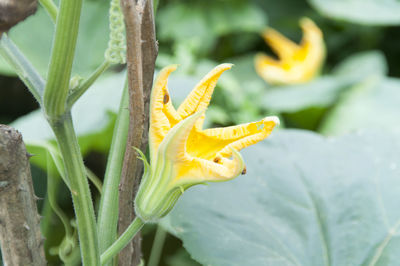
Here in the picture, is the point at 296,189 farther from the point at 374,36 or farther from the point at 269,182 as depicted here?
the point at 374,36

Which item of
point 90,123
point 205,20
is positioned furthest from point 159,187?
point 205,20

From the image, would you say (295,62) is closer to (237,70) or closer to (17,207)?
(237,70)

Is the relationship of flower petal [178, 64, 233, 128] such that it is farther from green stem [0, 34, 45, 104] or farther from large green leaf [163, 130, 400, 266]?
large green leaf [163, 130, 400, 266]

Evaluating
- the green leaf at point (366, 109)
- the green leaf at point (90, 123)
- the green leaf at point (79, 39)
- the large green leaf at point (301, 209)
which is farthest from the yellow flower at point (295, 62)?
the large green leaf at point (301, 209)

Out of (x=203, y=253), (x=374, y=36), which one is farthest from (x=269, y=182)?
(x=374, y=36)

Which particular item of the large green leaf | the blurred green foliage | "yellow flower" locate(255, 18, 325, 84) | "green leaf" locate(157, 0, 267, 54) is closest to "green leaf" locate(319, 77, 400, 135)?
the blurred green foliage
